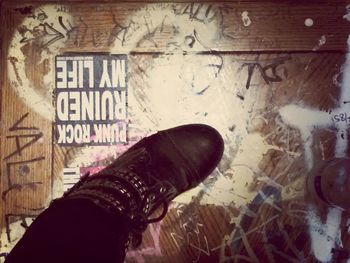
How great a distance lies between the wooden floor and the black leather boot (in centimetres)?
5

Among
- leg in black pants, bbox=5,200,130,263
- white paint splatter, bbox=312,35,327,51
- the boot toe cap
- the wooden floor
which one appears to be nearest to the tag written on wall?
the wooden floor

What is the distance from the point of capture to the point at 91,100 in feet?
3.45

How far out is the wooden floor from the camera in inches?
40.8

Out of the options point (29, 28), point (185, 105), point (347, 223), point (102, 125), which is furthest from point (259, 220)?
point (29, 28)

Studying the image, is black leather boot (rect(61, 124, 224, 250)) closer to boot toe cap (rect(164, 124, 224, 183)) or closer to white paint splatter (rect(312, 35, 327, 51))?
boot toe cap (rect(164, 124, 224, 183))

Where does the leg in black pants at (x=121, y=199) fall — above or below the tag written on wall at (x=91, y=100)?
below

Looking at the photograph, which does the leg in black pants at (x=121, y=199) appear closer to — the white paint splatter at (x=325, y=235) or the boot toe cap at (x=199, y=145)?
the boot toe cap at (x=199, y=145)

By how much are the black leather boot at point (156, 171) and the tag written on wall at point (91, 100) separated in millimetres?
97

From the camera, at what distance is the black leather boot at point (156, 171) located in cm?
83

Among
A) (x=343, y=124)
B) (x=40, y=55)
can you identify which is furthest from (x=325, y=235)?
(x=40, y=55)

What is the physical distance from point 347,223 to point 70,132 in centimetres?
72

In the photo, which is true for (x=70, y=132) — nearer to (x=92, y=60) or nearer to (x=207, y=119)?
(x=92, y=60)

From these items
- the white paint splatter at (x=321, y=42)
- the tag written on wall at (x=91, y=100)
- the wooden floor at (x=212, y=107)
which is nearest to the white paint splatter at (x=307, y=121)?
the wooden floor at (x=212, y=107)

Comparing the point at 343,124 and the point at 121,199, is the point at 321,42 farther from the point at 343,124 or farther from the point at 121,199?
the point at 121,199
